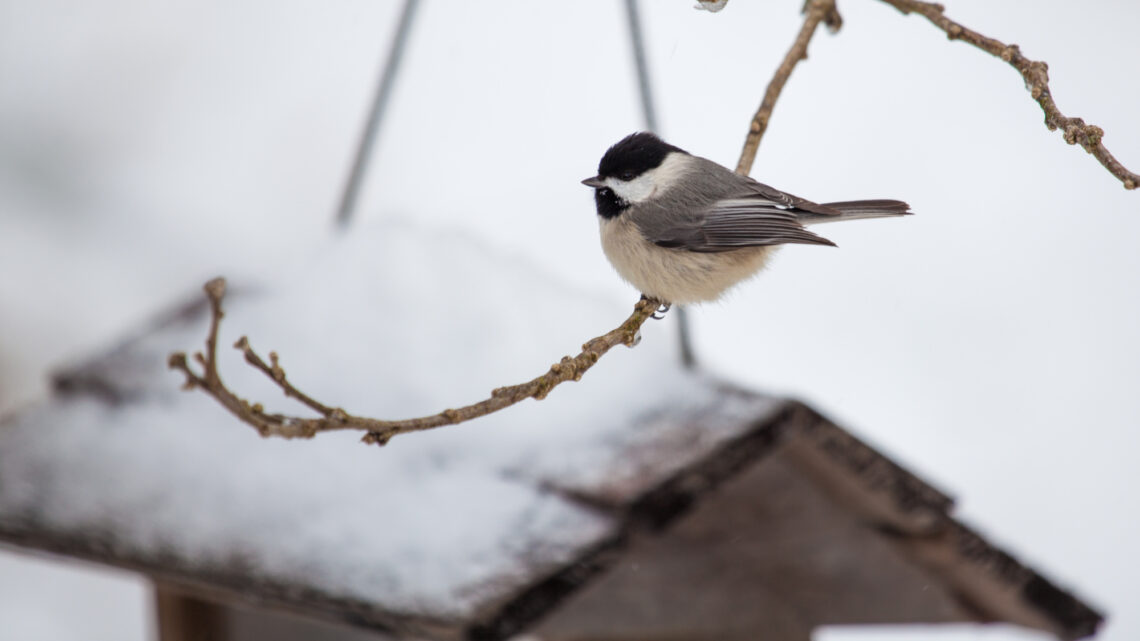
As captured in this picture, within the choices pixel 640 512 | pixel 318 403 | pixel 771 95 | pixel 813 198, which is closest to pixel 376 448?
pixel 640 512

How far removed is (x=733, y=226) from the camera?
154 cm

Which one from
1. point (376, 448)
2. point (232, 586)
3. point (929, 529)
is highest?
point (376, 448)

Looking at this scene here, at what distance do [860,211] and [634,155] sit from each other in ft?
0.94

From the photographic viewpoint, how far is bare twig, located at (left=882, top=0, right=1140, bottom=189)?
1068 millimetres

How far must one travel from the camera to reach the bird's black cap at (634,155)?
1.49 m

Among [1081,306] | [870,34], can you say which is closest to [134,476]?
[870,34]

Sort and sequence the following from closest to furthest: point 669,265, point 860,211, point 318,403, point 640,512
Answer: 1. point 318,403
2. point 640,512
3. point 860,211
4. point 669,265

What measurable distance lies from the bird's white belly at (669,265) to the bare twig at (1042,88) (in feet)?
1.29

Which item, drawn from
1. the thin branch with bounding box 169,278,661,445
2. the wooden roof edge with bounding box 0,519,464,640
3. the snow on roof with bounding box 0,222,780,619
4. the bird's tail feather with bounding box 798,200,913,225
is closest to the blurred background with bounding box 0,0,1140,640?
the snow on roof with bounding box 0,222,780,619

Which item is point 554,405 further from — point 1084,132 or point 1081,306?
point 1081,306

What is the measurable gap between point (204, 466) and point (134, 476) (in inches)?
3.8

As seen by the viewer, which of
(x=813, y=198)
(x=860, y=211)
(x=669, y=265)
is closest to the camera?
(x=860, y=211)

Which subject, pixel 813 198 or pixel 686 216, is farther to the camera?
pixel 813 198

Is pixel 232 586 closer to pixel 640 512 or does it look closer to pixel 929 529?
pixel 640 512
